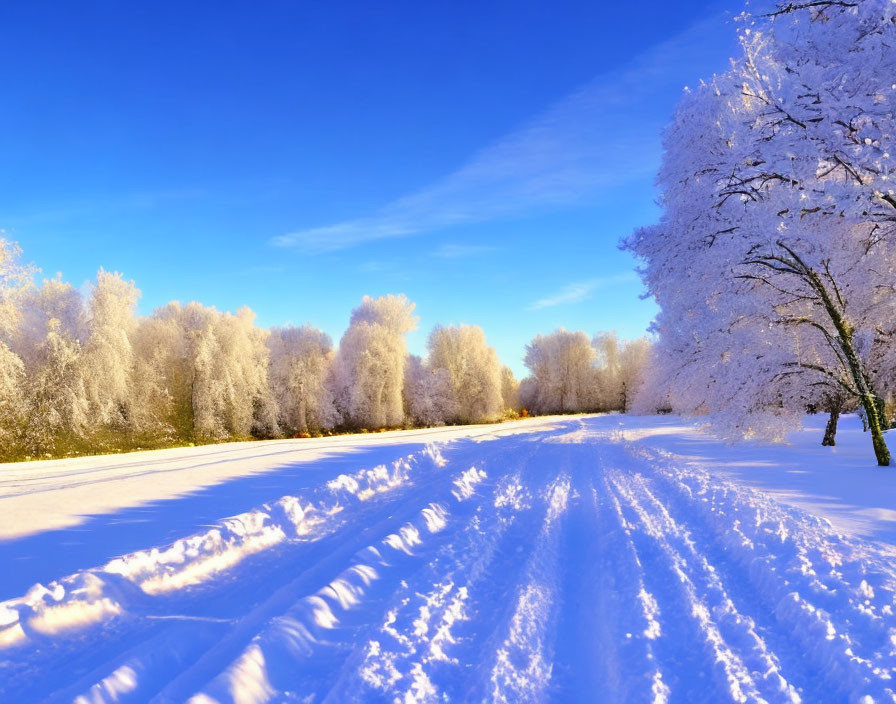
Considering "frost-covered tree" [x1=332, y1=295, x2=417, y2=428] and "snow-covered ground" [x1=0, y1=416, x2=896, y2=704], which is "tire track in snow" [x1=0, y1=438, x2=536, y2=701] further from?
"frost-covered tree" [x1=332, y1=295, x2=417, y2=428]

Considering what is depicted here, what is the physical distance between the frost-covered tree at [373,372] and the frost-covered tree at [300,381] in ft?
5.14

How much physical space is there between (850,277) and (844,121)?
678 centimetres

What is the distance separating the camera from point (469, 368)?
55.9 m

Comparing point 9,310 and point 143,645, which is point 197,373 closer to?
point 9,310

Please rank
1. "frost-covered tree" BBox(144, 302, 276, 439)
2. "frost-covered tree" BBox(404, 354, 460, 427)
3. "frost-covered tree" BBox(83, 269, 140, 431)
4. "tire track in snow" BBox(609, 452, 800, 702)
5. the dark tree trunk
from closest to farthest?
"tire track in snow" BBox(609, 452, 800, 702), the dark tree trunk, "frost-covered tree" BBox(83, 269, 140, 431), "frost-covered tree" BBox(144, 302, 276, 439), "frost-covered tree" BBox(404, 354, 460, 427)

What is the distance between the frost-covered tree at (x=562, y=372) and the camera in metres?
77.9

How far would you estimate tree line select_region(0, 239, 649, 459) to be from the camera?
2809 cm

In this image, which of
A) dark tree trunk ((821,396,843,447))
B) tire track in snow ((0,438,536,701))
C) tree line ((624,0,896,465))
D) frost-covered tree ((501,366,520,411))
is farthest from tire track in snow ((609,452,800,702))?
frost-covered tree ((501,366,520,411))

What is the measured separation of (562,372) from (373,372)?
40.1m

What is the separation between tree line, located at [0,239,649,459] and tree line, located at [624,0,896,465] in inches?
1020

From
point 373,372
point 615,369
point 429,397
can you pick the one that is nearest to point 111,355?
point 373,372

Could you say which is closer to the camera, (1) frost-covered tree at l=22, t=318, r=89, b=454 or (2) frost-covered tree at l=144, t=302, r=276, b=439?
(1) frost-covered tree at l=22, t=318, r=89, b=454

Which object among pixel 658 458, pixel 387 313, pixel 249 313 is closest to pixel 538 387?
pixel 387 313

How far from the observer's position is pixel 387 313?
4903 cm
